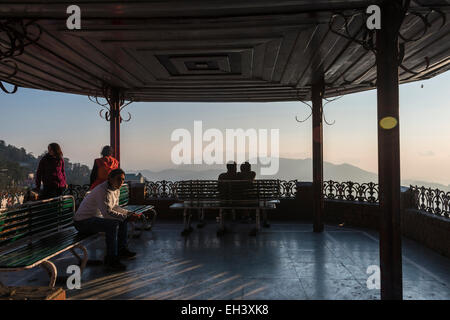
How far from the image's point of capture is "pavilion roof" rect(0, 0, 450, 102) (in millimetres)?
4242

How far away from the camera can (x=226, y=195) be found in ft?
25.5

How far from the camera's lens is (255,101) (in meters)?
11.4

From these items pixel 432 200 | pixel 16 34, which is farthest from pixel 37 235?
pixel 432 200

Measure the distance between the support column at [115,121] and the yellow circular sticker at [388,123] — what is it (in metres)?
7.52

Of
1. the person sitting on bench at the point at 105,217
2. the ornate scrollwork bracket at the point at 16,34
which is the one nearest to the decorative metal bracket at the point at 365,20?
the person sitting on bench at the point at 105,217

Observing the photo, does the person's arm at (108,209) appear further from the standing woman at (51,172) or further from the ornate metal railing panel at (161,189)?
the ornate metal railing panel at (161,189)

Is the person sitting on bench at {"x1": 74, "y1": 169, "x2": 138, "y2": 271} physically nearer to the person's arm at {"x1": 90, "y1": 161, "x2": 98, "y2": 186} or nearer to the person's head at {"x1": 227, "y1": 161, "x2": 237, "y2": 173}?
the person's arm at {"x1": 90, "y1": 161, "x2": 98, "y2": 186}

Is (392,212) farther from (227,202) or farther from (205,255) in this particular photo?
(227,202)

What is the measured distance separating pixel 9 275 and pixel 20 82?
5.74 metres

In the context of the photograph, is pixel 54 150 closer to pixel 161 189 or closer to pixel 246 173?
pixel 161 189

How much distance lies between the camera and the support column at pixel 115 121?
9000 millimetres

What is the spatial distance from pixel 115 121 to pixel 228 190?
13.5ft

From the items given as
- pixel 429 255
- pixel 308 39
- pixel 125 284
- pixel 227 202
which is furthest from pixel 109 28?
pixel 429 255

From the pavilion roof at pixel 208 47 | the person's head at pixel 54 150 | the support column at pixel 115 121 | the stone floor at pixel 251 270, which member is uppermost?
the pavilion roof at pixel 208 47
